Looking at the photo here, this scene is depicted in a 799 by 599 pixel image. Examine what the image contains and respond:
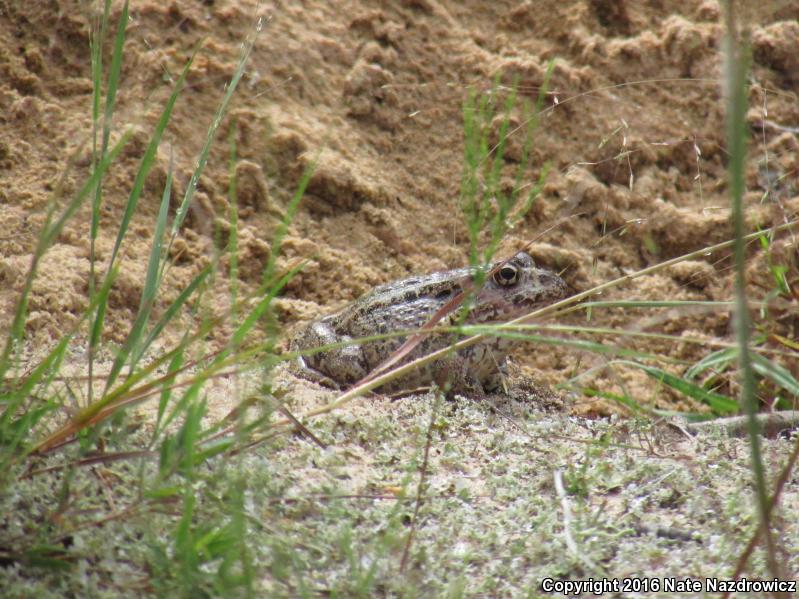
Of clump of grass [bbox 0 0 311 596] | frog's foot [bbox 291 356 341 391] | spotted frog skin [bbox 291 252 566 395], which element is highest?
spotted frog skin [bbox 291 252 566 395]

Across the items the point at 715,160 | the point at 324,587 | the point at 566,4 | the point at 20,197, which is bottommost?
the point at 324,587

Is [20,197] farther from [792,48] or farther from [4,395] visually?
[792,48]

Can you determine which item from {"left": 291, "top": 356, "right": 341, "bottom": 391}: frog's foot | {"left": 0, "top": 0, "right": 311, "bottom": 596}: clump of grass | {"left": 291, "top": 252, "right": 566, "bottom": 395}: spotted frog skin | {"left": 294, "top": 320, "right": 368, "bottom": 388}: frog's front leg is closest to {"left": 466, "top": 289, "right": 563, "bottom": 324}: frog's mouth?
{"left": 291, "top": 252, "right": 566, "bottom": 395}: spotted frog skin

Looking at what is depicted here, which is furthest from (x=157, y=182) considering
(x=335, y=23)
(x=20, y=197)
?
(x=335, y=23)

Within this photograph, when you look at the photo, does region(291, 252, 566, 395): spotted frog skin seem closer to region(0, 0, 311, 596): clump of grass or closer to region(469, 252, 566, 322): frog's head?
region(469, 252, 566, 322): frog's head

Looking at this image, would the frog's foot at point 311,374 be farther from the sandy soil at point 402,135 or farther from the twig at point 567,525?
the twig at point 567,525

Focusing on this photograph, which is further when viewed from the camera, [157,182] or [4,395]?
[157,182]

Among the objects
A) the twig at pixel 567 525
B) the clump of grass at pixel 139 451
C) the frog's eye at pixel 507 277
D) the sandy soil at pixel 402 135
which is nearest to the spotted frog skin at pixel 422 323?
the frog's eye at pixel 507 277

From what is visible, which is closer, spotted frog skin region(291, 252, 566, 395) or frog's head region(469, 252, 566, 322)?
spotted frog skin region(291, 252, 566, 395)
